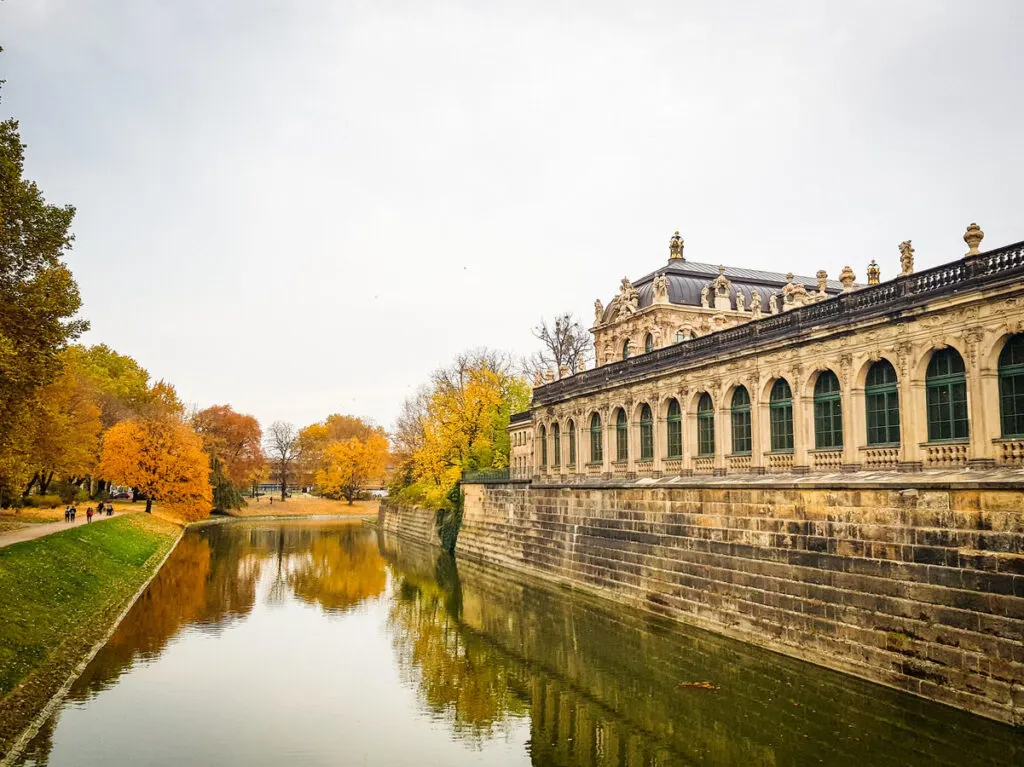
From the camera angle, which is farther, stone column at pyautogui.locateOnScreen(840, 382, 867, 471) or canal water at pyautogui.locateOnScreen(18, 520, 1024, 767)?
stone column at pyautogui.locateOnScreen(840, 382, 867, 471)

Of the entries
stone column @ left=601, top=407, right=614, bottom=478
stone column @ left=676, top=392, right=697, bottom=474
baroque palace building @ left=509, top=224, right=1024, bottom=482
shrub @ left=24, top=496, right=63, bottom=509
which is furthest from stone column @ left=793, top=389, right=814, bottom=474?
shrub @ left=24, top=496, right=63, bottom=509

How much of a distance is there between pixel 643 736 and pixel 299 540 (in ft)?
152

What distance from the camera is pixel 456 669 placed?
19984 mm

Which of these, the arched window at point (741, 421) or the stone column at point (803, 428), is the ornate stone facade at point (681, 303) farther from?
the stone column at point (803, 428)

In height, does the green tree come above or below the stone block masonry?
above

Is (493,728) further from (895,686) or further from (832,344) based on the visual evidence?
(832,344)

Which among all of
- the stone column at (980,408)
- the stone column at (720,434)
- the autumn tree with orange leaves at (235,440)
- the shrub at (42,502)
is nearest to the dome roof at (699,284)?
the stone column at (720,434)

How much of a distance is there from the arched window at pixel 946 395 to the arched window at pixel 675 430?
377 inches

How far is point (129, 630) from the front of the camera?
2322 cm

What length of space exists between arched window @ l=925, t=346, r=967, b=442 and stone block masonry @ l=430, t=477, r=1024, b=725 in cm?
142

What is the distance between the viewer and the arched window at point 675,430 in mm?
26062

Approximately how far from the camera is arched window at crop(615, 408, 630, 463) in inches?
1176

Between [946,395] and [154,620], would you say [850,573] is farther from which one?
[154,620]

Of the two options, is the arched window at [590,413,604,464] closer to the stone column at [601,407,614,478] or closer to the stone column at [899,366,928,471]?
the stone column at [601,407,614,478]
